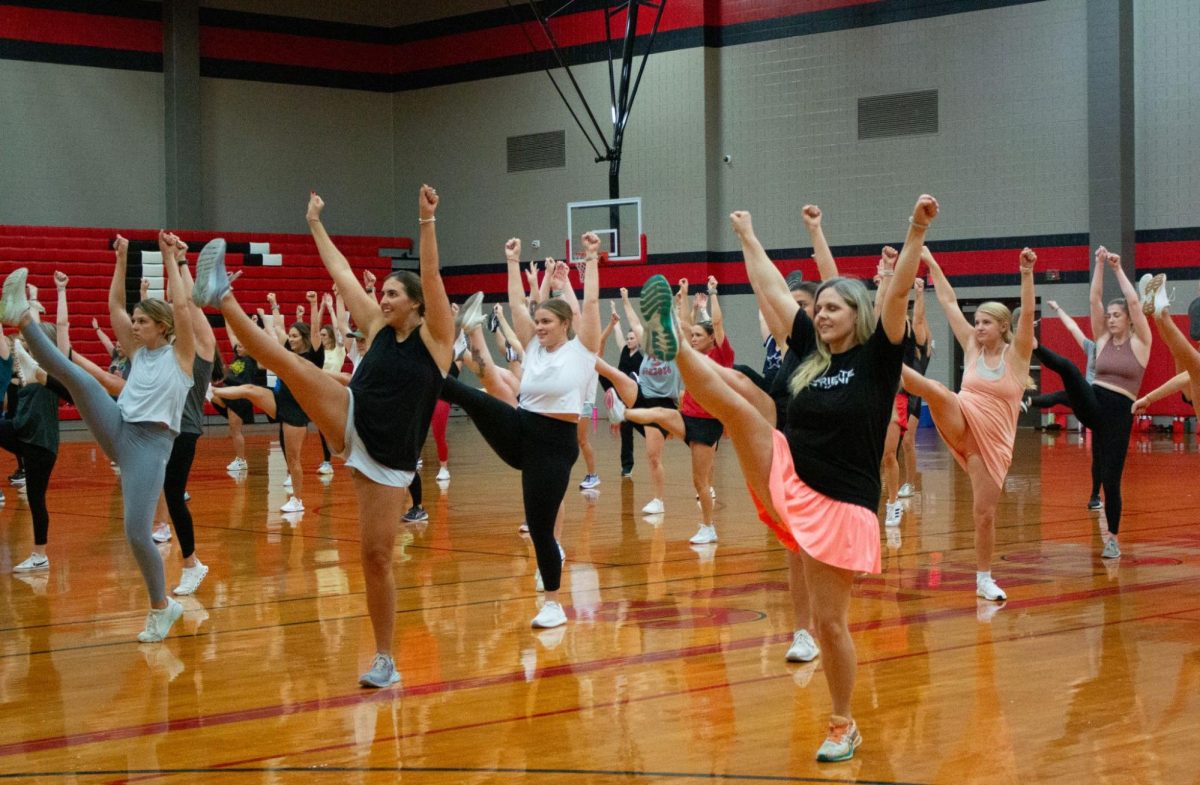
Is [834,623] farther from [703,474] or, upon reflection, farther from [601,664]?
[703,474]

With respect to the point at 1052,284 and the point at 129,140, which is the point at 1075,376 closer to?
the point at 1052,284

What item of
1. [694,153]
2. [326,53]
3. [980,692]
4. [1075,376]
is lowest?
[980,692]

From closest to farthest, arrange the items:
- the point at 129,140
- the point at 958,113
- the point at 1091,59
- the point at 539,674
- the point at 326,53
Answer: the point at 539,674 → the point at 1091,59 → the point at 958,113 → the point at 129,140 → the point at 326,53

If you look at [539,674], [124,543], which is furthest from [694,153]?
[539,674]

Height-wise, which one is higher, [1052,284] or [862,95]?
[862,95]

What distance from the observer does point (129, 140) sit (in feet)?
95.5

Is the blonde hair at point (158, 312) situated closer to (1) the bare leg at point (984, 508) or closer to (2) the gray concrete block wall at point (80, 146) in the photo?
(1) the bare leg at point (984, 508)

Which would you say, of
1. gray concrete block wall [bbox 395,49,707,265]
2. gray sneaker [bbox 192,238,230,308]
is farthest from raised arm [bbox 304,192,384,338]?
gray concrete block wall [bbox 395,49,707,265]

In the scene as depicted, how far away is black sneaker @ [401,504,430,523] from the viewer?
41.0 feet

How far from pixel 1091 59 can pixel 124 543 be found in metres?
18.2

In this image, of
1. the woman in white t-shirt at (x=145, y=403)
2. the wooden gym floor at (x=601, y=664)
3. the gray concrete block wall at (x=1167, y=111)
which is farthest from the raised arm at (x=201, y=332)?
the gray concrete block wall at (x=1167, y=111)

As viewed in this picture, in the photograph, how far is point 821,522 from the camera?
16.4 ft

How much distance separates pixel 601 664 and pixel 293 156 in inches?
1052

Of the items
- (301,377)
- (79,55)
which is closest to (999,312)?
(301,377)
